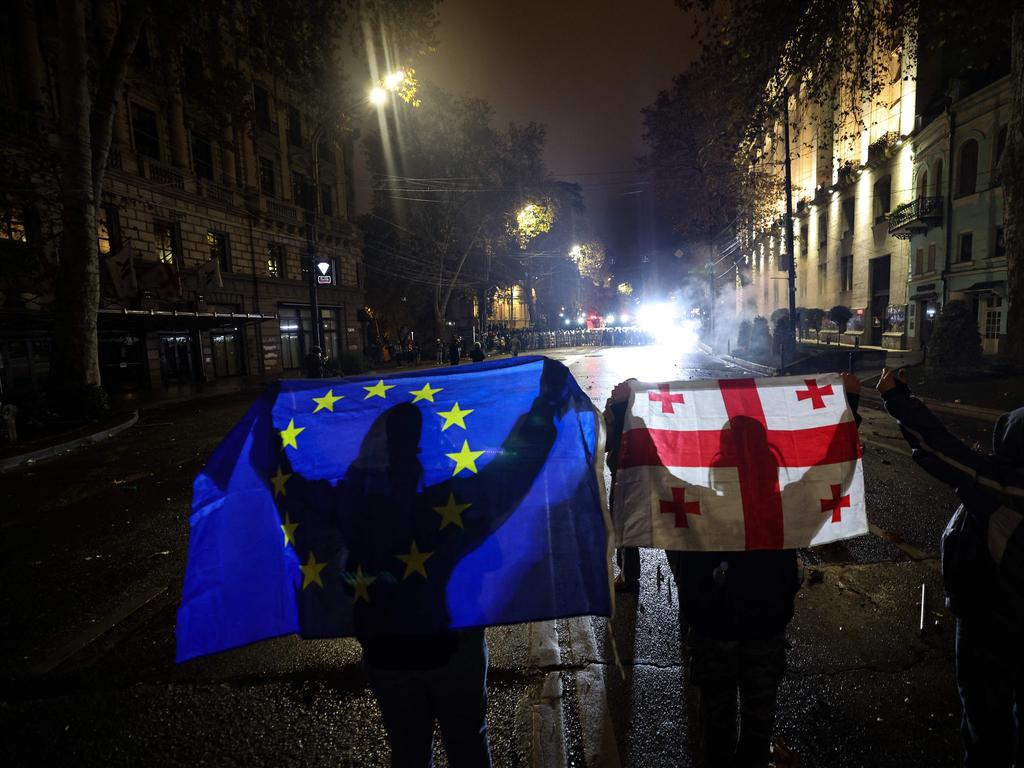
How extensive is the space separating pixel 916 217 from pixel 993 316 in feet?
21.0

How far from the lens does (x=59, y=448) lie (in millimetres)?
11031

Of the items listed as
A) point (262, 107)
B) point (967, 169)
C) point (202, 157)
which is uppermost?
point (262, 107)

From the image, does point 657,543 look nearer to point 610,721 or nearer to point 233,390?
point 610,721

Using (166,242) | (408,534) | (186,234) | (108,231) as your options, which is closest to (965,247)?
(408,534)

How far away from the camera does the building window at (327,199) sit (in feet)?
115

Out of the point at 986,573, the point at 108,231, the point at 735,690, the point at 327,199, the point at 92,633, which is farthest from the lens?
the point at 327,199

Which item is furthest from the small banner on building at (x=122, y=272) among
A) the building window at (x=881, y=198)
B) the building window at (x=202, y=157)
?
the building window at (x=881, y=198)

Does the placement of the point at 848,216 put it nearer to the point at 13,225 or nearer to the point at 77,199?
the point at 77,199

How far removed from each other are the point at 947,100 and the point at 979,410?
22721 mm

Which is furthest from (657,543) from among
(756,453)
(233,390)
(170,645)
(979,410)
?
(233,390)

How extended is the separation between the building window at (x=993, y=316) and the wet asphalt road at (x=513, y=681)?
2563 cm

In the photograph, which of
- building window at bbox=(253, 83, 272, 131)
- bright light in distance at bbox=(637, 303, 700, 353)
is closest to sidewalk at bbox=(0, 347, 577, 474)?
building window at bbox=(253, 83, 272, 131)

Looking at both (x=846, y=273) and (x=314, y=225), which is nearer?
(x=314, y=225)

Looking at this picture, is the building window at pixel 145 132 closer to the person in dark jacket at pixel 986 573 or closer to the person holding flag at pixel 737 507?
the person holding flag at pixel 737 507
